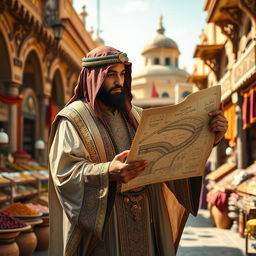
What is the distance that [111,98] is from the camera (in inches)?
106

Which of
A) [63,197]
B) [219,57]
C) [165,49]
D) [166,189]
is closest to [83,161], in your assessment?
[63,197]

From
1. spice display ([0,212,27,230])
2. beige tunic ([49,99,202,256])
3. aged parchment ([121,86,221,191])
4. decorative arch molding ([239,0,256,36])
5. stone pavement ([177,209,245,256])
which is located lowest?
stone pavement ([177,209,245,256])

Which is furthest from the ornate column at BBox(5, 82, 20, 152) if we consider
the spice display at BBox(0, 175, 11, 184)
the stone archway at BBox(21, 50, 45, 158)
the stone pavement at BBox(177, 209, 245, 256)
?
the stone pavement at BBox(177, 209, 245, 256)

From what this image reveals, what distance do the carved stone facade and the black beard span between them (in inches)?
395

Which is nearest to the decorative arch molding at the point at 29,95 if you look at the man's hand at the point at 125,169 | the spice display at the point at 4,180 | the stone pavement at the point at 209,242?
the spice display at the point at 4,180

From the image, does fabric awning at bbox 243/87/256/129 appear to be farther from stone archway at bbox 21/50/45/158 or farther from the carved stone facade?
stone archway at bbox 21/50/45/158

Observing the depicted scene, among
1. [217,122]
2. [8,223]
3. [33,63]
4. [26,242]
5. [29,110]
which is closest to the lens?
[217,122]

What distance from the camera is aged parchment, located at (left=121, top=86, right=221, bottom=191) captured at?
2.22m

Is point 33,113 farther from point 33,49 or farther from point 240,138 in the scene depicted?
point 240,138

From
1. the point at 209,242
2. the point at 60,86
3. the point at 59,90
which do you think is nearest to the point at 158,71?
the point at 59,90

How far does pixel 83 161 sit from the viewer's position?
2400 mm

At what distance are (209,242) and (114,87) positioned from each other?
634 cm

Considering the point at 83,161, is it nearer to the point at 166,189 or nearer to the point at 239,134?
the point at 166,189

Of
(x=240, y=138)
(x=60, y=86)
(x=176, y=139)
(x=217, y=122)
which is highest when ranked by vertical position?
(x=60, y=86)
